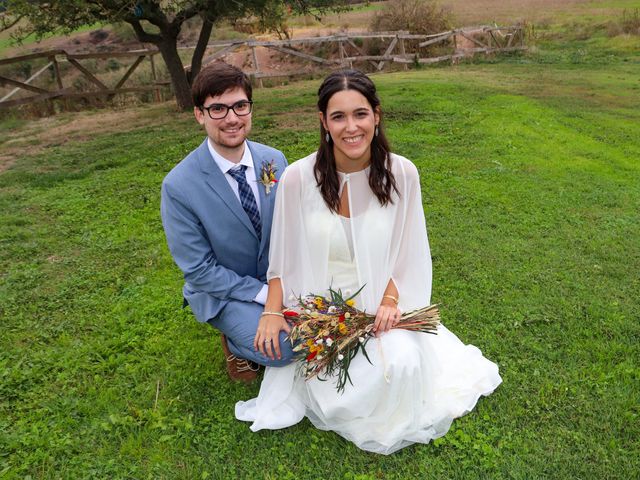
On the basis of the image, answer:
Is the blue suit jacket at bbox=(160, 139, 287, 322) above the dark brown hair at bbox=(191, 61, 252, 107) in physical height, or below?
below

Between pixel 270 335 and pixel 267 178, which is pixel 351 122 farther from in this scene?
pixel 270 335

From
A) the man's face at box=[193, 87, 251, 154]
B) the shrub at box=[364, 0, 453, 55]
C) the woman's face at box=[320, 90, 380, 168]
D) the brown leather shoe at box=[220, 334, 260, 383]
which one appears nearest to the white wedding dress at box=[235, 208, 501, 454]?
the brown leather shoe at box=[220, 334, 260, 383]

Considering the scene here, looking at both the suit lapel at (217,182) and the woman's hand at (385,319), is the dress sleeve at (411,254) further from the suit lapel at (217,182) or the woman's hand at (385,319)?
the suit lapel at (217,182)

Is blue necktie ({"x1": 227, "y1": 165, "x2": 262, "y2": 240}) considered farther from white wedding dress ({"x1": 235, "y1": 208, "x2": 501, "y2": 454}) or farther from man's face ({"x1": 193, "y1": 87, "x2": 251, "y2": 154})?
white wedding dress ({"x1": 235, "y1": 208, "x2": 501, "y2": 454})

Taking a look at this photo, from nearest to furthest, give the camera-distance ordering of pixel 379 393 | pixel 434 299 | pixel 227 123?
pixel 379 393 < pixel 227 123 < pixel 434 299

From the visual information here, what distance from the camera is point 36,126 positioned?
13.4 meters

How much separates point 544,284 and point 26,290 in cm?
510

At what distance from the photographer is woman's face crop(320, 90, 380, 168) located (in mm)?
3016

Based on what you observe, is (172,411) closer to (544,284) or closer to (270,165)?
(270,165)

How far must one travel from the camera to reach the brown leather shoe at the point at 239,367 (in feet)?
12.7

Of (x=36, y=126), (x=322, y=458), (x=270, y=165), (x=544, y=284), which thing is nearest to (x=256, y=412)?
(x=322, y=458)

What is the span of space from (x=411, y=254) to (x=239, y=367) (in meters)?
1.51

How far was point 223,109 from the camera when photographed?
3256 millimetres

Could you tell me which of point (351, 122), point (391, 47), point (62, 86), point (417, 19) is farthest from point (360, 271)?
point (417, 19)
